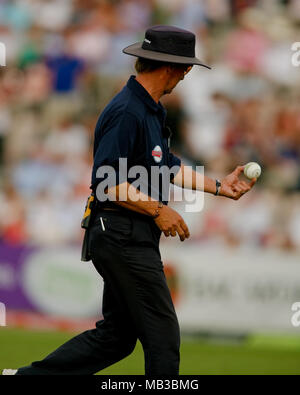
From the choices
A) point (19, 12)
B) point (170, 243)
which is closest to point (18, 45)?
point (19, 12)

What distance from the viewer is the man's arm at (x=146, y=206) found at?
5.26 meters

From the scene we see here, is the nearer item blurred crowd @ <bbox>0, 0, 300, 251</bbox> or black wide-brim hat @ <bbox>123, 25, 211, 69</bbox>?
black wide-brim hat @ <bbox>123, 25, 211, 69</bbox>

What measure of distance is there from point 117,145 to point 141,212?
436 mm

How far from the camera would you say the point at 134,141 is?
5348 millimetres

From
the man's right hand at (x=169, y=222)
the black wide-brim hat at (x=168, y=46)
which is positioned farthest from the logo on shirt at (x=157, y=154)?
the black wide-brim hat at (x=168, y=46)

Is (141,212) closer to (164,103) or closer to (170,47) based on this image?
(170,47)

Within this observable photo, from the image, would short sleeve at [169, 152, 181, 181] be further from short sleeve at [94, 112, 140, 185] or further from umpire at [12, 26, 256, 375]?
short sleeve at [94, 112, 140, 185]

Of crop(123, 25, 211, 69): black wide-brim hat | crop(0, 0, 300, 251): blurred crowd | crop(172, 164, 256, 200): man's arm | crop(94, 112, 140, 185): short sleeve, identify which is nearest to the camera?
crop(94, 112, 140, 185): short sleeve

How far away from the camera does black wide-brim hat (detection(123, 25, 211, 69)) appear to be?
5.48m

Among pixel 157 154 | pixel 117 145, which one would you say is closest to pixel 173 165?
pixel 157 154

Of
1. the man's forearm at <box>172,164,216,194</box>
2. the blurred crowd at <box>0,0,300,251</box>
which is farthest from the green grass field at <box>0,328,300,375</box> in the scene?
the man's forearm at <box>172,164,216,194</box>

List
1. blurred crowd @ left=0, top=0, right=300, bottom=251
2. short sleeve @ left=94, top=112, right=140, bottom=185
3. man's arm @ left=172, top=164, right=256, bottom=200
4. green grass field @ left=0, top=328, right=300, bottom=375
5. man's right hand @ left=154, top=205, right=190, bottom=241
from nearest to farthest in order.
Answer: short sleeve @ left=94, top=112, right=140, bottom=185 < man's right hand @ left=154, top=205, right=190, bottom=241 < man's arm @ left=172, top=164, right=256, bottom=200 < green grass field @ left=0, top=328, right=300, bottom=375 < blurred crowd @ left=0, top=0, right=300, bottom=251

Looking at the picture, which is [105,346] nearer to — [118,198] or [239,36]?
[118,198]

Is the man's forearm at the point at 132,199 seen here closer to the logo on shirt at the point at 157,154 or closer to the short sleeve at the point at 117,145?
the short sleeve at the point at 117,145
